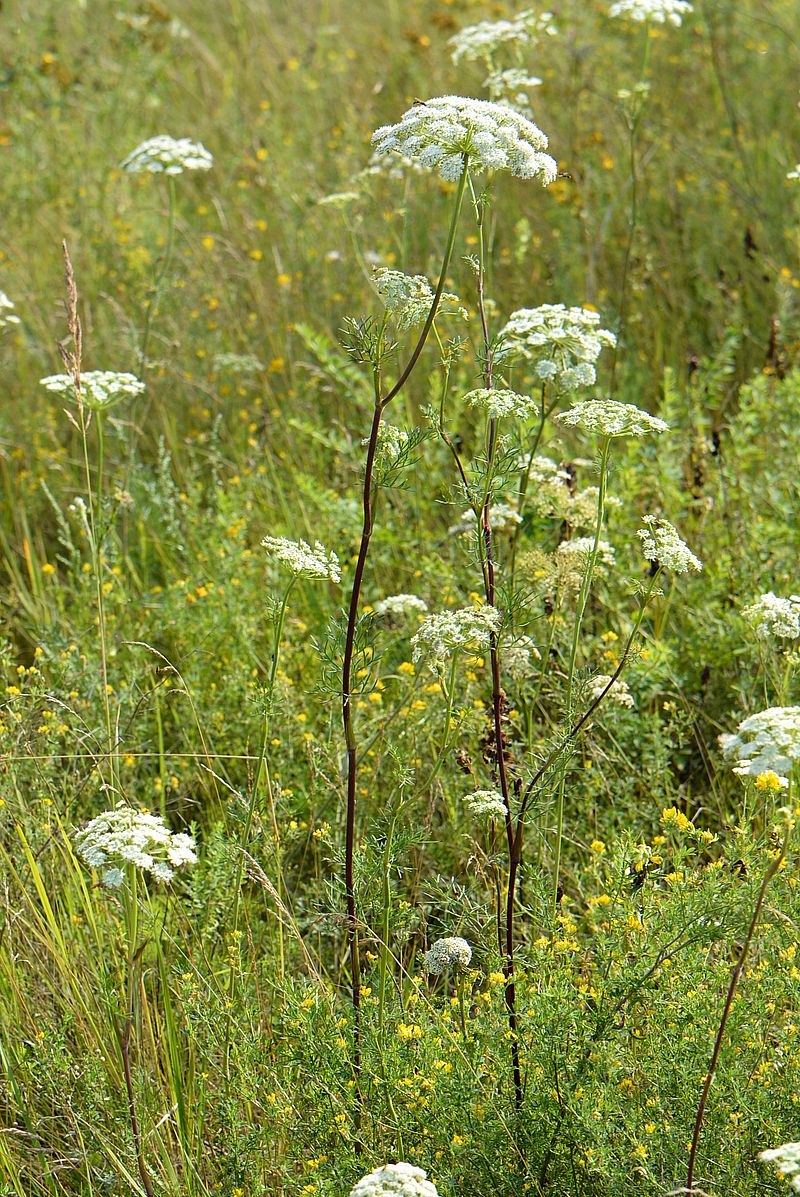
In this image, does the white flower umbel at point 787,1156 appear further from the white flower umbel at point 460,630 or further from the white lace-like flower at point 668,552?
the white lace-like flower at point 668,552

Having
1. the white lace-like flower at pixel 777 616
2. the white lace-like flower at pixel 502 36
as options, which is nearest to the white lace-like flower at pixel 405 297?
the white lace-like flower at pixel 777 616

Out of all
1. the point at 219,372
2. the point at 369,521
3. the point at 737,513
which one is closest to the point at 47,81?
the point at 219,372

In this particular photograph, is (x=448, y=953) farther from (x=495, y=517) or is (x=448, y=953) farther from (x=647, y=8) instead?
(x=647, y=8)

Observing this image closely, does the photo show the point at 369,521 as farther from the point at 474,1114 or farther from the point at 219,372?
the point at 219,372

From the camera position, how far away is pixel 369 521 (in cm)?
197

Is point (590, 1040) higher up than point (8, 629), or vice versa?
point (8, 629)

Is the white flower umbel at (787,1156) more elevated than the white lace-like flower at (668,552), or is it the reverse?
the white lace-like flower at (668,552)

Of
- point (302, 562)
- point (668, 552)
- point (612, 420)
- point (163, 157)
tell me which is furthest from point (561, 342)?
point (163, 157)

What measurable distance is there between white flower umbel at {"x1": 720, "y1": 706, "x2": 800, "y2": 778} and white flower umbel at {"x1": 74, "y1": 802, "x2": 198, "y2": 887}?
0.80 m

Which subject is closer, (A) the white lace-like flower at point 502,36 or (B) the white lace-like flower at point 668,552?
(B) the white lace-like flower at point 668,552

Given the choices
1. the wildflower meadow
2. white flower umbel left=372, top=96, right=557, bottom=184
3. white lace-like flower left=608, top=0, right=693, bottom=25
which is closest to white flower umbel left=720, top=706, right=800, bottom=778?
the wildflower meadow

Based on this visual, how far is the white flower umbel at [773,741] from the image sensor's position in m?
1.52

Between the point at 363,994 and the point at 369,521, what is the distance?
87cm

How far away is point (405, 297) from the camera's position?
187 centimetres
